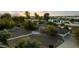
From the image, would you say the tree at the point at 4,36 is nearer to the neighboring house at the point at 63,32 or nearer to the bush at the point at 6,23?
the bush at the point at 6,23

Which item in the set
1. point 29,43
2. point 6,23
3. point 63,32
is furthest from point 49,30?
point 6,23

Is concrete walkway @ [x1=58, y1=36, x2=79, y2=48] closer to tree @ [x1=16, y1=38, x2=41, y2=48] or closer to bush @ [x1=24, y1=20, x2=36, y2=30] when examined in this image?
tree @ [x1=16, y1=38, x2=41, y2=48]

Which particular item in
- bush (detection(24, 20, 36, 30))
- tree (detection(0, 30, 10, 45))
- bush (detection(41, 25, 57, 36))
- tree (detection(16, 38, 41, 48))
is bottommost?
tree (detection(16, 38, 41, 48))

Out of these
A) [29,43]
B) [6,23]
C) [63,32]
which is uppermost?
[6,23]

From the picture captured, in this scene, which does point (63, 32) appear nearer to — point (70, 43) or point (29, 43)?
point (70, 43)

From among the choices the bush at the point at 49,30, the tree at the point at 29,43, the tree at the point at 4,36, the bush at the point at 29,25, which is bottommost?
the tree at the point at 29,43

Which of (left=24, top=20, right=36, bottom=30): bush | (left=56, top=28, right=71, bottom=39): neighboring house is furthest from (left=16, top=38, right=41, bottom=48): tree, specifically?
(left=56, top=28, right=71, bottom=39): neighboring house

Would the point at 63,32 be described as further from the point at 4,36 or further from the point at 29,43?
the point at 4,36

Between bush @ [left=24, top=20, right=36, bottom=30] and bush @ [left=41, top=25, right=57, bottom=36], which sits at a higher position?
bush @ [left=24, top=20, right=36, bottom=30]

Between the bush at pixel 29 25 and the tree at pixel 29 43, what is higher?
the bush at pixel 29 25

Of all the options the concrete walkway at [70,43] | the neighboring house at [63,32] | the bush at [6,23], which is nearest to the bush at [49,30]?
the neighboring house at [63,32]

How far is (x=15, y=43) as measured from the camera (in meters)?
2.00

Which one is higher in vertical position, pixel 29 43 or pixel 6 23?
pixel 6 23
